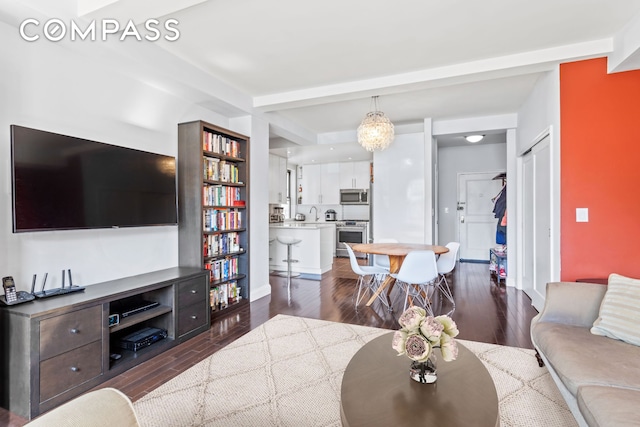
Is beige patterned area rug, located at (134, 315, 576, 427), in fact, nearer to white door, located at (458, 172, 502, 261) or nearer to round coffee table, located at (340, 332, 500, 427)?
round coffee table, located at (340, 332, 500, 427)

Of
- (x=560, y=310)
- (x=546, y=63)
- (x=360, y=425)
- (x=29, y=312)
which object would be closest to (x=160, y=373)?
(x=29, y=312)

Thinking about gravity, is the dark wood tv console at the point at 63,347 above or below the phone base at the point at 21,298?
below

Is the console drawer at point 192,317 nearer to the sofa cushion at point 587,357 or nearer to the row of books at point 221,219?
the row of books at point 221,219

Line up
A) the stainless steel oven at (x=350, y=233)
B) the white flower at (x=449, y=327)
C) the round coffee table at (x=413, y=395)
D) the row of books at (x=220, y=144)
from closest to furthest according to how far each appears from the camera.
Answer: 1. the round coffee table at (x=413, y=395)
2. the white flower at (x=449, y=327)
3. the row of books at (x=220, y=144)
4. the stainless steel oven at (x=350, y=233)

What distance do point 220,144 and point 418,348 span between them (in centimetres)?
322

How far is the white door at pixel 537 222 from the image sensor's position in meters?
3.51

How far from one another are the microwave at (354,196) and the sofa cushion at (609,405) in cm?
677

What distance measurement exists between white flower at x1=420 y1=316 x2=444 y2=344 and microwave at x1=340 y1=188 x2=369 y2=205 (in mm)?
6800

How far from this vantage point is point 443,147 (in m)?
7.39

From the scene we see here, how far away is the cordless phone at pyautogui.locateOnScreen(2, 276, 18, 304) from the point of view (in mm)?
1983

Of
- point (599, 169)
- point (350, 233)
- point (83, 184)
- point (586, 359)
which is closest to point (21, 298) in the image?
point (83, 184)

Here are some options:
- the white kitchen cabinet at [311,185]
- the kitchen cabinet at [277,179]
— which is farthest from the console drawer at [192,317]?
the white kitchen cabinet at [311,185]

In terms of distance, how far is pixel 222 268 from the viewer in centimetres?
385

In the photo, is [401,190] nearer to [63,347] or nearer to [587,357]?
[587,357]
